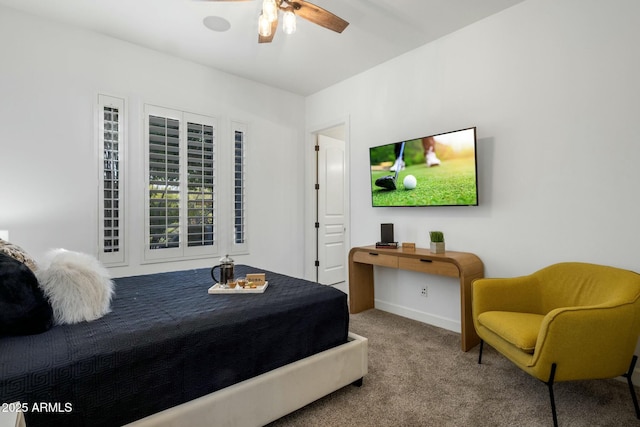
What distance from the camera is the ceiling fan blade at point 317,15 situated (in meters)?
2.07

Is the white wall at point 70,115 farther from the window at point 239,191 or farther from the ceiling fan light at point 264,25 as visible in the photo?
the ceiling fan light at point 264,25

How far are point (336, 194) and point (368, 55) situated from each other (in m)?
2.05

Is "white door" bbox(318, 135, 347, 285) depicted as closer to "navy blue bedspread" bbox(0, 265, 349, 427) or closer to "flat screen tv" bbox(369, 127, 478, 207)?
"flat screen tv" bbox(369, 127, 478, 207)

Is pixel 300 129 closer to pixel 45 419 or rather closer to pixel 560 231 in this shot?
pixel 560 231

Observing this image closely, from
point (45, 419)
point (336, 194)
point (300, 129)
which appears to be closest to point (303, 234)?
point (336, 194)

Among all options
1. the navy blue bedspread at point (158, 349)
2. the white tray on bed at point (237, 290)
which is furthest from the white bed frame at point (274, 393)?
the white tray on bed at point (237, 290)

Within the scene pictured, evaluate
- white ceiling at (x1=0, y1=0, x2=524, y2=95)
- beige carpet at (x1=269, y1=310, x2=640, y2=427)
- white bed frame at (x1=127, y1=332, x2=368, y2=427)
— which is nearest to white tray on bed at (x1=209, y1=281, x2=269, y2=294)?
white bed frame at (x1=127, y1=332, x2=368, y2=427)

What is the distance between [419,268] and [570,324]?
1.35 meters

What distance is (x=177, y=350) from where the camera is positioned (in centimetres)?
139

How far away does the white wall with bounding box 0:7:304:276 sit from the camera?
8.84 feet

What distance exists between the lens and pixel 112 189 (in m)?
3.15

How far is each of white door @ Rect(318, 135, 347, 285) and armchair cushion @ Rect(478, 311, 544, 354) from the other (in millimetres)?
2698

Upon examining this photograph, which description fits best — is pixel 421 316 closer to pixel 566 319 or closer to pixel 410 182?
pixel 410 182

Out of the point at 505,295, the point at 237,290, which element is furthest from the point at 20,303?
the point at 505,295
